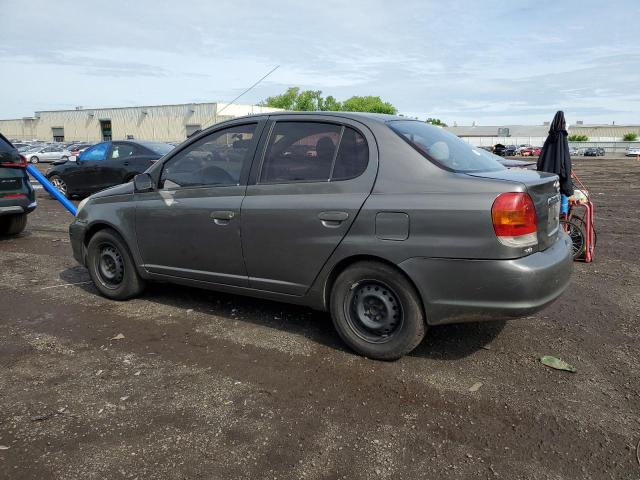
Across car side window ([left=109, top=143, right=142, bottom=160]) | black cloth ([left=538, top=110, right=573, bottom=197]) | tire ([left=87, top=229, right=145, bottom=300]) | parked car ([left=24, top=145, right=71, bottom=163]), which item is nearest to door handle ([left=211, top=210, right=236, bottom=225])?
tire ([left=87, top=229, right=145, bottom=300])

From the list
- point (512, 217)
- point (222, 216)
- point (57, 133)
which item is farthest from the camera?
point (57, 133)

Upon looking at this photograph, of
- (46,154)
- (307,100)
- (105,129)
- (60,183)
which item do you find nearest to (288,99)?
(307,100)

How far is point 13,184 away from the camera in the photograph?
7.98 metres

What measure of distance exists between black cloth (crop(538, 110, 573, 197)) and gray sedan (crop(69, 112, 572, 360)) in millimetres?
3120

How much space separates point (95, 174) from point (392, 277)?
11.2 metres

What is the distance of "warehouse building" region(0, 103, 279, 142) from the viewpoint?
61.2 m

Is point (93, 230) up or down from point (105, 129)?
down

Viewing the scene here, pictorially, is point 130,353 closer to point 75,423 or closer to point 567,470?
point 75,423

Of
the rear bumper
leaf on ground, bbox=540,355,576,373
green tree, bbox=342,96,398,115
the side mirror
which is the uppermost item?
green tree, bbox=342,96,398,115

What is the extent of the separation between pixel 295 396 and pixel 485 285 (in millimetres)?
1389

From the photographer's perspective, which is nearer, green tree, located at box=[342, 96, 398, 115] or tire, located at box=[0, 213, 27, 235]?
tire, located at box=[0, 213, 27, 235]

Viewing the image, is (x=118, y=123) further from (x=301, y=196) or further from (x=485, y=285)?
(x=485, y=285)

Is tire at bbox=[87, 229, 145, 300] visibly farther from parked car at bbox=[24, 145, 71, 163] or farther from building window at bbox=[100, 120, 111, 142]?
building window at bbox=[100, 120, 111, 142]

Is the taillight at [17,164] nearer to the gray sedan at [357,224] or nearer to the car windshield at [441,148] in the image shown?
the gray sedan at [357,224]
